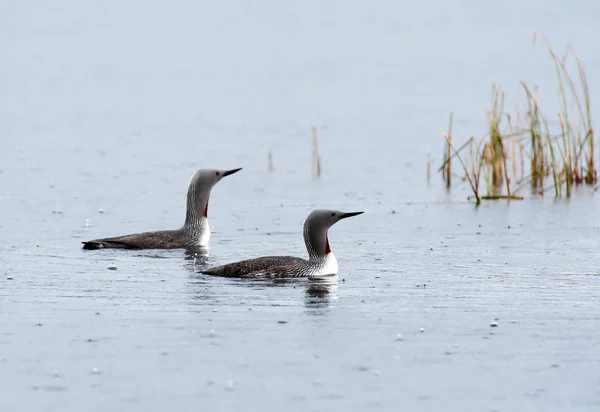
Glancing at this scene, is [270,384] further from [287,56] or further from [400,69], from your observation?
[287,56]

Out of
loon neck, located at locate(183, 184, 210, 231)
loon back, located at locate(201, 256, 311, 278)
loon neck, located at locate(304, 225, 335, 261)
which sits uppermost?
loon neck, located at locate(183, 184, 210, 231)

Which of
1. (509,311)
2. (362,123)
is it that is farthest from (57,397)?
(362,123)

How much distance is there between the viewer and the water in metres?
8.43

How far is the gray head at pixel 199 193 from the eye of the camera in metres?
14.8

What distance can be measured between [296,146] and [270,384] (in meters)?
17.6

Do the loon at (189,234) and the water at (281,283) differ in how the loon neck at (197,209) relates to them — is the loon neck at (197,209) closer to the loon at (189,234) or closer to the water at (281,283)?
the loon at (189,234)

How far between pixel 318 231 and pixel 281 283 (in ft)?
2.42

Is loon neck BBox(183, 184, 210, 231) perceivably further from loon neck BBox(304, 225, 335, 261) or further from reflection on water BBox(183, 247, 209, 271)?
loon neck BBox(304, 225, 335, 261)

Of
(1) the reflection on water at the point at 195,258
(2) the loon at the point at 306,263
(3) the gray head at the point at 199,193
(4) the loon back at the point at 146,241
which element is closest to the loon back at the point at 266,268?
(2) the loon at the point at 306,263

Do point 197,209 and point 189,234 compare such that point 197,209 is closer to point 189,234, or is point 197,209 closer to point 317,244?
point 189,234

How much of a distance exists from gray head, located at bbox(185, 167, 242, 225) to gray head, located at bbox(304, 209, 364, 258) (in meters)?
2.65

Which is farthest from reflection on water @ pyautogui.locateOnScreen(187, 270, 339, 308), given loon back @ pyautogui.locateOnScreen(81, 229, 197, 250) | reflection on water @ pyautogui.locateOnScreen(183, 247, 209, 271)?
loon back @ pyautogui.locateOnScreen(81, 229, 197, 250)

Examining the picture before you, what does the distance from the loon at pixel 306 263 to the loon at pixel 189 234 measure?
1934 mm

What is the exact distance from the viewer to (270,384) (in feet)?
27.5
